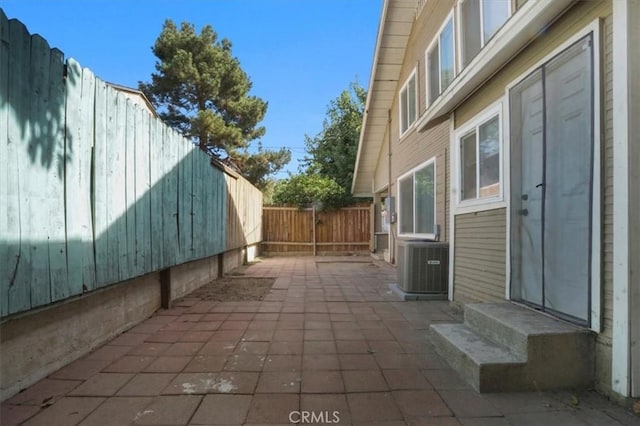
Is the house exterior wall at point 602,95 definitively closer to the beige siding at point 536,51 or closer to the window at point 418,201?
the beige siding at point 536,51

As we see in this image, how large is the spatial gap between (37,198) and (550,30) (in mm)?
4260

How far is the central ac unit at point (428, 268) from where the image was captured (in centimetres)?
570

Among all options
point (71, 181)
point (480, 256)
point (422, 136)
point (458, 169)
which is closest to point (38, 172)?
point (71, 181)

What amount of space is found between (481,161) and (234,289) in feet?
14.8

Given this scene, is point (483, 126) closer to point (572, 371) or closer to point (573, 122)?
point (573, 122)

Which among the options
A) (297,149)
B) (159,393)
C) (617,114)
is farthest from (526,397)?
(297,149)

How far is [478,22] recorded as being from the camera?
496 cm

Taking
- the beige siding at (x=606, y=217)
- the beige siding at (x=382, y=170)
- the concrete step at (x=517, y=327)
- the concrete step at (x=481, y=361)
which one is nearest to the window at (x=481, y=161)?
the concrete step at (x=517, y=327)

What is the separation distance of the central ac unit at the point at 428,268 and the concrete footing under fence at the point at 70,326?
360 centimetres

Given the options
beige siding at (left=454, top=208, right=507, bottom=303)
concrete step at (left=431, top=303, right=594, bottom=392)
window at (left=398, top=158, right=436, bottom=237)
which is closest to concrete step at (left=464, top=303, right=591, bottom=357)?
concrete step at (left=431, top=303, right=594, bottom=392)

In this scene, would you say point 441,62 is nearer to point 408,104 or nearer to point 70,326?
point 408,104

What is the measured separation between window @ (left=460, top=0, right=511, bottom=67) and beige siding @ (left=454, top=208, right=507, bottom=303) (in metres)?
2.10

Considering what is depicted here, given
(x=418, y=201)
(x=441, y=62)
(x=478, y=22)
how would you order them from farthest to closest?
(x=418, y=201) < (x=441, y=62) < (x=478, y=22)

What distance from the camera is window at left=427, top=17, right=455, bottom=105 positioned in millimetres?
5941
